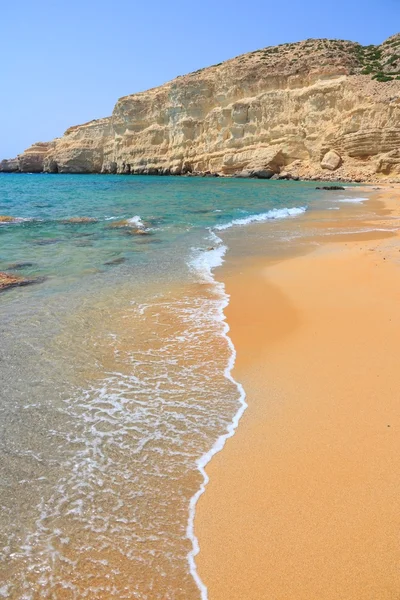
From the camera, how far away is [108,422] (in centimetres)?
393

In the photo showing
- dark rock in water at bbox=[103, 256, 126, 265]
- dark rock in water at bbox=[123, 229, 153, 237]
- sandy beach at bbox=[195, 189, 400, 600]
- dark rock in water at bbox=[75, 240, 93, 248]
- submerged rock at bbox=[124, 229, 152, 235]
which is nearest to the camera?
sandy beach at bbox=[195, 189, 400, 600]

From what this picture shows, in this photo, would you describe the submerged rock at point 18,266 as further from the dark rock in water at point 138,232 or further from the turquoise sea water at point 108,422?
the dark rock in water at point 138,232

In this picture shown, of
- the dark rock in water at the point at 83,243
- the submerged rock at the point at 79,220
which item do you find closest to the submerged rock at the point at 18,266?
the dark rock in water at the point at 83,243

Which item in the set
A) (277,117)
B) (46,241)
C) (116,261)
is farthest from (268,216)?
(277,117)

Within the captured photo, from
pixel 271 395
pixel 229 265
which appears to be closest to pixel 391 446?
pixel 271 395

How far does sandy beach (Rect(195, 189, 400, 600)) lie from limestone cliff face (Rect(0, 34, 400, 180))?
135ft

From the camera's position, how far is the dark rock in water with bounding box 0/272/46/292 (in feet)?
27.2

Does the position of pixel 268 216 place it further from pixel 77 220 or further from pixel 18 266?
pixel 18 266

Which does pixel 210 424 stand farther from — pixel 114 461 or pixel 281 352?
pixel 281 352

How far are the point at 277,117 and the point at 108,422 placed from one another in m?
52.5

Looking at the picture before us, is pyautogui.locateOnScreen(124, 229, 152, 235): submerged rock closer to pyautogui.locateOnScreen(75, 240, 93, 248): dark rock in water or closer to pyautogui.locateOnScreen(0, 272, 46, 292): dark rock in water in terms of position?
pyautogui.locateOnScreen(75, 240, 93, 248): dark rock in water

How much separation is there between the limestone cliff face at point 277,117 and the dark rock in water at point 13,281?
40289 millimetres

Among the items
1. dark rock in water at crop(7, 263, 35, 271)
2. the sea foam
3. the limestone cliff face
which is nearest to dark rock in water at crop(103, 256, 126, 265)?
dark rock in water at crop(7, 263, 35, 271)

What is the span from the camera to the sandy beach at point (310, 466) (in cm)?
246
